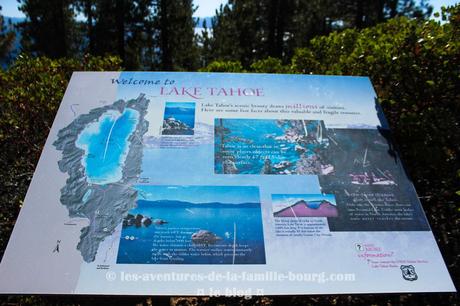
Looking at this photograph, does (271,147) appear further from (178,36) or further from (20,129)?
(178,36)

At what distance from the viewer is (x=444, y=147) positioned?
3230mm

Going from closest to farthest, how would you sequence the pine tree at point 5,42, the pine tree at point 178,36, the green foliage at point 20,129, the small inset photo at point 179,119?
the small inset photo at point 179,119 < the green foliage at point 20,129 < the pine tree at point 178,36 < the pine tree at point 5,42

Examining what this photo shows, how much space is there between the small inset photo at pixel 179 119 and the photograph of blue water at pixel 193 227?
0.48 meters

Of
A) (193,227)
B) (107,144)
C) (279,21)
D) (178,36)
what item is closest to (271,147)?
(193,227)

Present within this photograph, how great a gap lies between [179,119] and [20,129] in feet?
5.93

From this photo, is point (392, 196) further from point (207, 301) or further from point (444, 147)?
point (207, 301)

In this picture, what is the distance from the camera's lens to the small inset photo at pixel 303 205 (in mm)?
2520

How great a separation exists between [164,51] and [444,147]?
15548 mm

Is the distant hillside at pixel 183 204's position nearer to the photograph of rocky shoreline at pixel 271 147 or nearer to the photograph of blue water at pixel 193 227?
the photograph of blue water at pixel 193 227

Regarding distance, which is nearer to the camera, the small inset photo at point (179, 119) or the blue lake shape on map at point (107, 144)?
the blue lake shape on map at point (107, 144)

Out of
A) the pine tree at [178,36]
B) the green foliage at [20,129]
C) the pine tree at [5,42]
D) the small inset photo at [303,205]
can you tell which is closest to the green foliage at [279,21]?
the pine tree at [178,36]

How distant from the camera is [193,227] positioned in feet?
7.95

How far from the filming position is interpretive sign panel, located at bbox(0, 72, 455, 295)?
2.26 m

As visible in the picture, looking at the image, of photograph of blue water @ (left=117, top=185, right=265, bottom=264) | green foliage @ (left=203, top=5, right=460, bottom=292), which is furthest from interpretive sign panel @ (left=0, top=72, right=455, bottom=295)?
green foliage @ (left=203, top=5, right=460, bottom=292)
